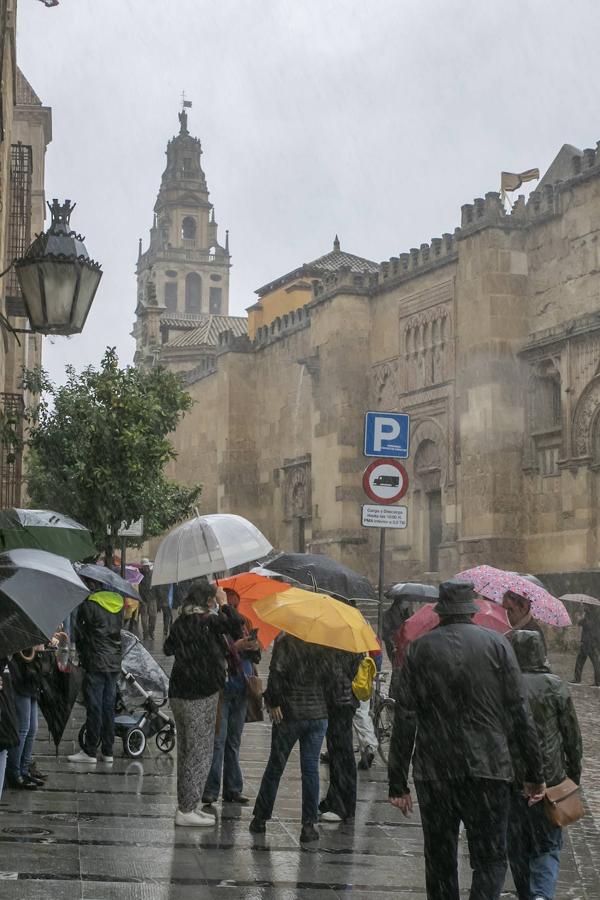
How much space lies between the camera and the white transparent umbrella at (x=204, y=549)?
1057cm

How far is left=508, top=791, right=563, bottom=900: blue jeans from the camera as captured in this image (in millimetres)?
6172

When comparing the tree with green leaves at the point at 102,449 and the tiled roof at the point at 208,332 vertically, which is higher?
the tiled roof at the point at 208,332

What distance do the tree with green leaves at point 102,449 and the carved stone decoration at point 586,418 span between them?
9709 millimetres

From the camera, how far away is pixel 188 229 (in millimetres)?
124125

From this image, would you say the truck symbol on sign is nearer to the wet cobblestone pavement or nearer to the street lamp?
the wet cobblestone pavement

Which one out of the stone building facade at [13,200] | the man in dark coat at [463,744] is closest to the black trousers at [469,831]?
the man in dark coat at [463,744]

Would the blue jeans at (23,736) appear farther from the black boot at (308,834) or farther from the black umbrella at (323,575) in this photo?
the black boot at (308,834)

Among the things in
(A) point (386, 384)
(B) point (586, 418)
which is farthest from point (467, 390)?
(A) point (386, 384)

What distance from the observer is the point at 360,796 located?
10.3 m

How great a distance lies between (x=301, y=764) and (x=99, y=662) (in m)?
3.28

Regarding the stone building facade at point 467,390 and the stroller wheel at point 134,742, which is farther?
the stone building facade at point 467,390

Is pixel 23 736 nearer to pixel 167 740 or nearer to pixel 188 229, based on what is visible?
pixel 167 740

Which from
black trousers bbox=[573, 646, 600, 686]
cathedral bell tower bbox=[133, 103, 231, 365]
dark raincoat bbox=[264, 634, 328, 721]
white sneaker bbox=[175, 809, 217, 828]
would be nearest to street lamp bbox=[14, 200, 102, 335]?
dark raincoat bbox=[264, 634, 328, 721]

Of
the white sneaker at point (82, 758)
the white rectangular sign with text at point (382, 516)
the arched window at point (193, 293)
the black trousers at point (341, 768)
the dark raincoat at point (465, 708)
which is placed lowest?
the white sneaker at point (82, 758)
